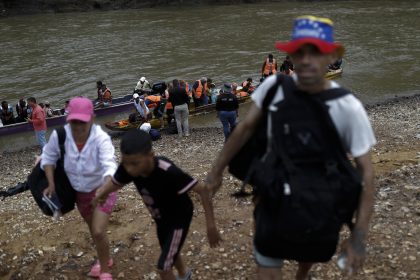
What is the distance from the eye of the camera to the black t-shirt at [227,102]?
13.1 m

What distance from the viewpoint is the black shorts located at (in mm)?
3754

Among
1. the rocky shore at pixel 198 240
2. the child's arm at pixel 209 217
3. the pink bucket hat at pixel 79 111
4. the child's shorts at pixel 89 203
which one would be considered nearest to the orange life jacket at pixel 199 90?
the rocky shore at pixel 198 240

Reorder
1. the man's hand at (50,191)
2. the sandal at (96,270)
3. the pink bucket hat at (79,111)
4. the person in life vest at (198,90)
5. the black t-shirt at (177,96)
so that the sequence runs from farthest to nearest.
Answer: the person in life vest at (198,90)
the black t-shirt at (177,96)
the sandal at (96,270)
the man's hand at (50,191)
the pink bucket hat at (79,111)

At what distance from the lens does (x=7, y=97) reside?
22.9m

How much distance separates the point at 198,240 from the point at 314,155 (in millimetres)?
3213

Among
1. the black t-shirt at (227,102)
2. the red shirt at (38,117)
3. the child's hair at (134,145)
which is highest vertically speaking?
the child's hair at (134,145)

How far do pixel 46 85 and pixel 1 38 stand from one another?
15860mm

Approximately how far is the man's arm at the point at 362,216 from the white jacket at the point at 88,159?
Result: 2.26m

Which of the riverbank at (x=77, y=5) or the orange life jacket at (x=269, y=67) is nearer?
the orange life jacket at (x=269, y=67)

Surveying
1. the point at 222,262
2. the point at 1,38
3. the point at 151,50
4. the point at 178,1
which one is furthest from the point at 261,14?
the point at 222,262

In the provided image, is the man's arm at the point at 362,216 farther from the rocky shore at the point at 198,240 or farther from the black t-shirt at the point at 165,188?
the rocky shore at the point at 198,240

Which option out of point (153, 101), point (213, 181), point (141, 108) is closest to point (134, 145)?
point (213, 181)

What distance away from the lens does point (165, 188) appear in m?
3.65

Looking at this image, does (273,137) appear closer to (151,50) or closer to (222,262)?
(222,262)
